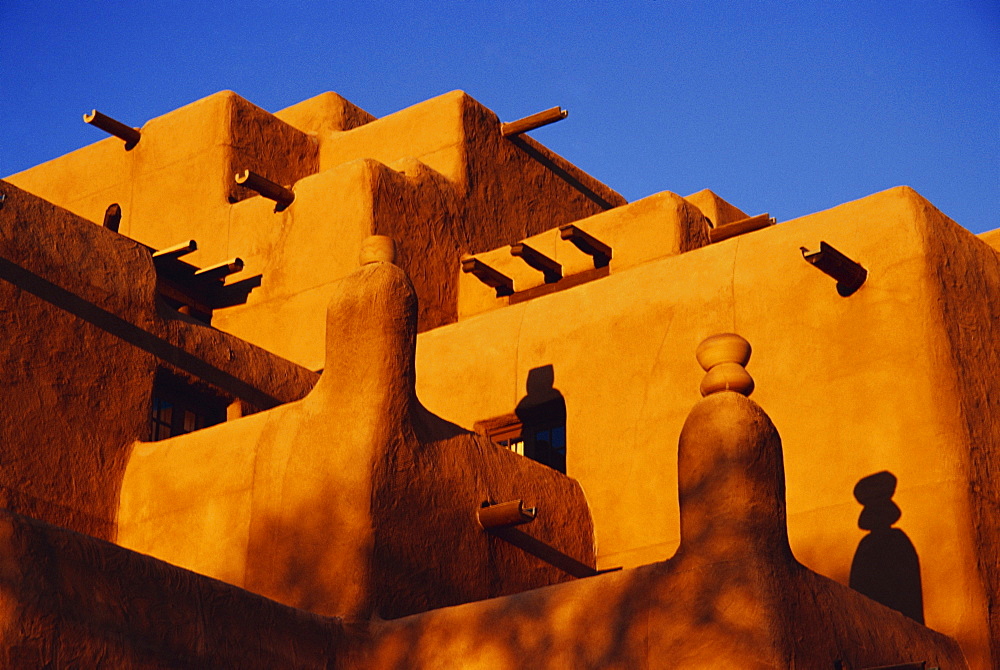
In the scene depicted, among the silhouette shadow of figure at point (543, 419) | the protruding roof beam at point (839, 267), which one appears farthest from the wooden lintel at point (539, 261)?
the protruding roof beam at point (839, 267)

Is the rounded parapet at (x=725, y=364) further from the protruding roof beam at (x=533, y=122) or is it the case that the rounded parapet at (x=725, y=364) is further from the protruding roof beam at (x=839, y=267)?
the protruding roof beam at (x=533, y=122)

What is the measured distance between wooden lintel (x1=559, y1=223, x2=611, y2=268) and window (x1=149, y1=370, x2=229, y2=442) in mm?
4598

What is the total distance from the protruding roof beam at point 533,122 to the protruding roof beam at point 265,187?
141 inches

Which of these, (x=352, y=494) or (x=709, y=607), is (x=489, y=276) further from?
(x=709, y=607)

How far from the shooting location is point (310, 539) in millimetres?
11469

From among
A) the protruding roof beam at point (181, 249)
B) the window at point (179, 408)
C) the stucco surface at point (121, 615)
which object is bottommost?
the stucco surface at point (121, 615)

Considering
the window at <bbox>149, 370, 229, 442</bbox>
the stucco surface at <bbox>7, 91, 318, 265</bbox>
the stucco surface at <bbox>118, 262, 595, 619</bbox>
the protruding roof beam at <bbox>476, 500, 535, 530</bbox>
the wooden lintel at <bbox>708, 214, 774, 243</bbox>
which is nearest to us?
Result: the stucco surface at <bbox>118, 262, 595, 619</bbox>

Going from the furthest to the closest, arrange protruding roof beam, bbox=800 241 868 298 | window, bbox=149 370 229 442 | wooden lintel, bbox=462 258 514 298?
1. wooden lintel, bbox=462 258 514 298
2. window, bbox=149 370 229 442
3. protruding roof beam, bbox=800 241 868 298

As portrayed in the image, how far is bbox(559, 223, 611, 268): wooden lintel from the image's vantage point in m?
16.9

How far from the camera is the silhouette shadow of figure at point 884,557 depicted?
40.9ft

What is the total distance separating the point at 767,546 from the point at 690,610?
66 cm

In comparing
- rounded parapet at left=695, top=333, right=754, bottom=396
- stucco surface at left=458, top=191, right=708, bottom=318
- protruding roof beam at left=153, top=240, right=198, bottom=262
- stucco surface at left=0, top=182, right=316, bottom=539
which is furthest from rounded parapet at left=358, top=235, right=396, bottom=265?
stucco surface at left=458, top=191, right=708, bottom=318

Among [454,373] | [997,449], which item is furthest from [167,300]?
[997,449]

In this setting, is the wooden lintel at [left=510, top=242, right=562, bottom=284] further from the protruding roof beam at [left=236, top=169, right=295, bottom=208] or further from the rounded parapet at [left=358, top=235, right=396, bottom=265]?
the rounded parapet at [left=358, top=235, right=396, bottom=265]
